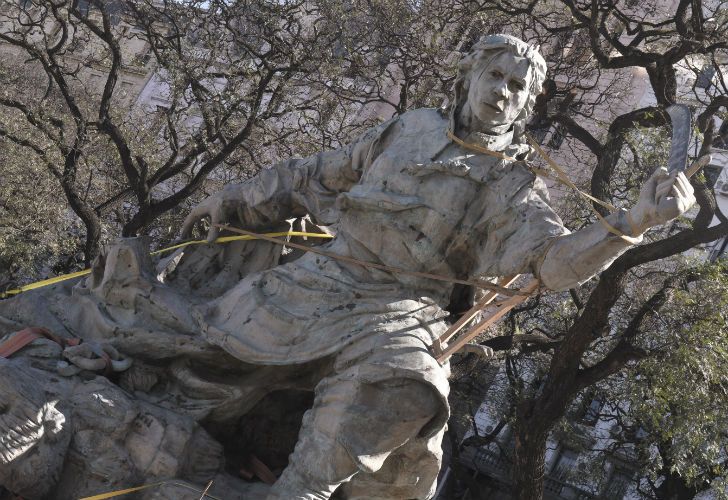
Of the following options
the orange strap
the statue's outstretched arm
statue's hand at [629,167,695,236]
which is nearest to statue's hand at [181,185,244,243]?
the orange strap

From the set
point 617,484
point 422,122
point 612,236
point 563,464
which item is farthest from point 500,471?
point 612,236

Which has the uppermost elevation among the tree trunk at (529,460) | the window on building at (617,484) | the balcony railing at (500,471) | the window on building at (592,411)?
the tree trunk at (529,460)

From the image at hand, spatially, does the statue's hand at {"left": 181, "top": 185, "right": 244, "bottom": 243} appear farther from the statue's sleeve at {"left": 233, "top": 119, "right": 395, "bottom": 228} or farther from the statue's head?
the statue's head

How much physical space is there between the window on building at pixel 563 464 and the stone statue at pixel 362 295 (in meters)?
17.6

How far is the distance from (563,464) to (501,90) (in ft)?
62.3

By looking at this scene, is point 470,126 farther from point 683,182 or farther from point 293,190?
point 683,182

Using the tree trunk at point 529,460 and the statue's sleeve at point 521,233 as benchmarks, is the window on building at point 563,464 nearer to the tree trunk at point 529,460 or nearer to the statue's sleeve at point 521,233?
the tree trunk at point 529,460

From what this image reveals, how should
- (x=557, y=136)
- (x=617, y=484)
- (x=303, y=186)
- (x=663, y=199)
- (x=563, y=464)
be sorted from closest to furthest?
1. (x=663, y=199)
2. (x=303, y=186)
3. (x=617, y=484)
4. (x=557, y=136)
5. (x=563, y=464)

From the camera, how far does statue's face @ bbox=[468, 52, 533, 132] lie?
4461 millimetres

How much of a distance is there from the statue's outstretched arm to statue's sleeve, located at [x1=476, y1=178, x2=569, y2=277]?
70mm

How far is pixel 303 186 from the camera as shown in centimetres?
509

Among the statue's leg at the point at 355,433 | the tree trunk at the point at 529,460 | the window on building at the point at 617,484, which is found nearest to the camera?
the statue's leg at the point at 355,433

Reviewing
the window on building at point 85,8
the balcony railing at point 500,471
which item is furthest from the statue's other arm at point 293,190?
the balcony railing at point 500,471

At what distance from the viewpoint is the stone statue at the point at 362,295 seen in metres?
4.08
